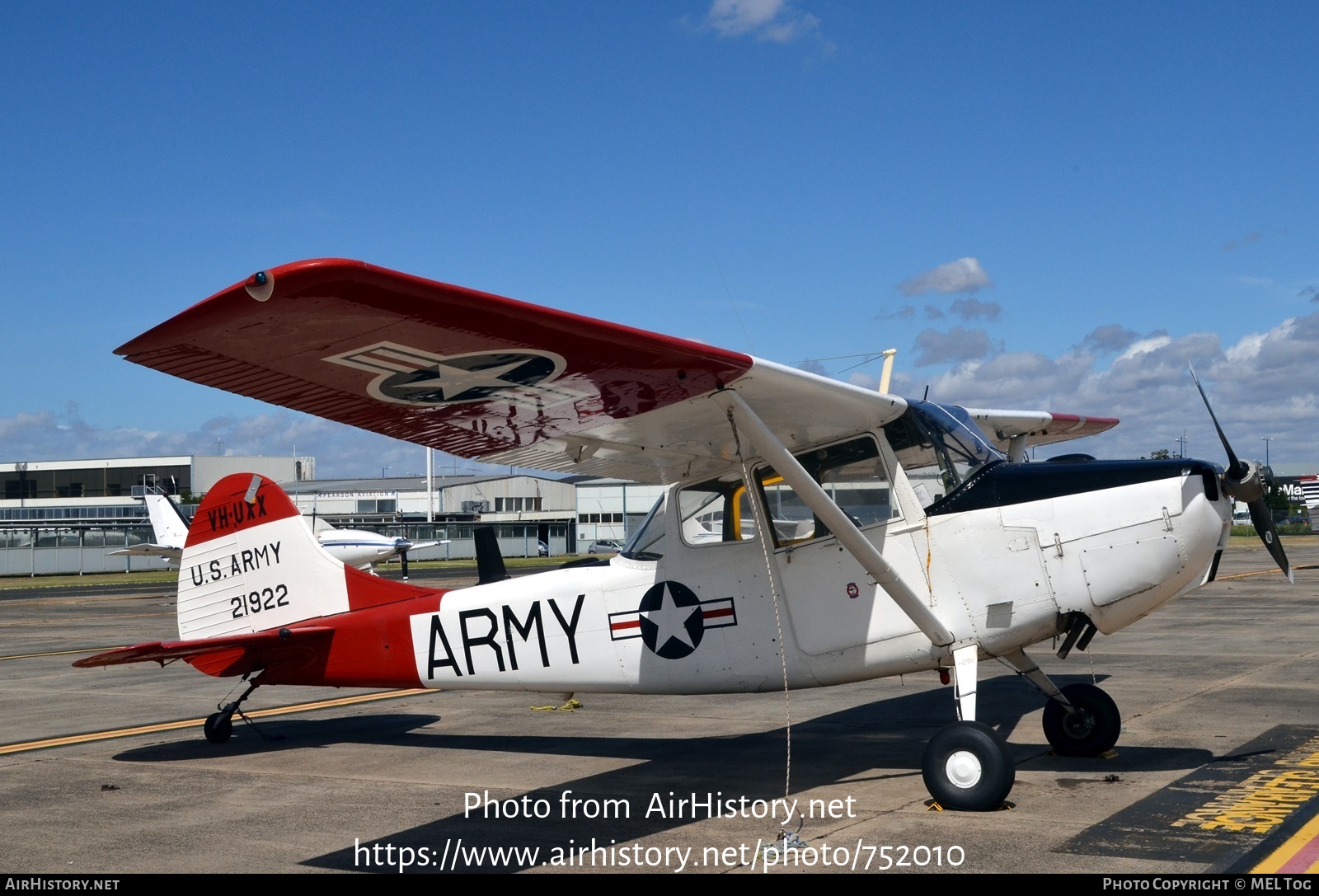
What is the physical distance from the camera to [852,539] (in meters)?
7.15

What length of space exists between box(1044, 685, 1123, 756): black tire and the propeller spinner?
1.60m

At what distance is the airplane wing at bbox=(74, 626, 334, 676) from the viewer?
9.52 m

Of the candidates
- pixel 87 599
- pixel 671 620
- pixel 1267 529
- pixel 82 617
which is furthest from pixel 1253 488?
pixel 87 599

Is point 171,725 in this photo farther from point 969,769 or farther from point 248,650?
point 969,769

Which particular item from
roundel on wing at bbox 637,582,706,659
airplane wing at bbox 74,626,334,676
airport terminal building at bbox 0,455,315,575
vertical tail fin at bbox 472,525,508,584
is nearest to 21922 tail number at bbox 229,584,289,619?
airplane wing at bbox 74,626,334,676

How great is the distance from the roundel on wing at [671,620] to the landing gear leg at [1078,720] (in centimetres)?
231

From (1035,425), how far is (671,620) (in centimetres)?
432

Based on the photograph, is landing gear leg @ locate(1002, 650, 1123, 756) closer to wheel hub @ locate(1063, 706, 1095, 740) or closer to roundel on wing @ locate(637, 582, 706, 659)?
wheel hub @ locate(1063, 706, 1095, 740)

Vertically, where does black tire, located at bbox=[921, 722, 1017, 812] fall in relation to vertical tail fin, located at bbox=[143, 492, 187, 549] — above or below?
below

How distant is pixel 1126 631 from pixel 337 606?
14383mm

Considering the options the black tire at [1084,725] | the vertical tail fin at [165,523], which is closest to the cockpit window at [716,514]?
the black tire at [1084,725]

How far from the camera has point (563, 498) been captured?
10050 cm

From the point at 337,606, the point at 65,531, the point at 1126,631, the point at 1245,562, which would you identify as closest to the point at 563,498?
the point at 65,531
